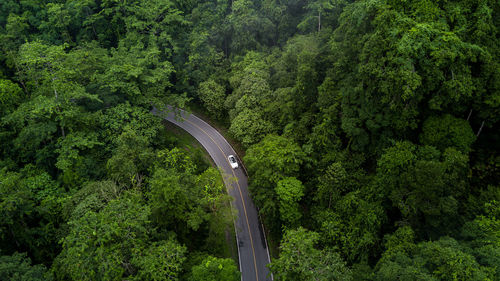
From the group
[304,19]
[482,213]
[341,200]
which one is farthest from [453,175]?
[304,19]

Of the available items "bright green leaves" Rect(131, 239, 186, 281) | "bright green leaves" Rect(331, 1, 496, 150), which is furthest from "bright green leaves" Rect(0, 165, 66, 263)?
"bright green leaves" Rect(331, 1, 496, 150)

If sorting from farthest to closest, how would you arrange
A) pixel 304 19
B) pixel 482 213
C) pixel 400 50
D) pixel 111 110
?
1. pixel 304 19
2. pixel 111 110
3. pixel 400 50
4. pixel 482 213

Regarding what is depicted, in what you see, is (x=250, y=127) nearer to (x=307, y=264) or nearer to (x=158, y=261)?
(x=307, y=264)

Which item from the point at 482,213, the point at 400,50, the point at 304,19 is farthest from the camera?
the point at 304,19

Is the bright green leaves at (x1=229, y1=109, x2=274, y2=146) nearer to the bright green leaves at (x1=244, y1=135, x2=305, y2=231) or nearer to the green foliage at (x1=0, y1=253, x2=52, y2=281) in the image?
the bright green leaves at (x1=244, y1=135, x2=305, y2=231)

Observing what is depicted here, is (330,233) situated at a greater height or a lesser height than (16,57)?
lesser

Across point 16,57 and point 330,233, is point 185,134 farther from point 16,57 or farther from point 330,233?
point 330,233

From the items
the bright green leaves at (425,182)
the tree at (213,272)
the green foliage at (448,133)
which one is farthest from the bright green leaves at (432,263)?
the tree at (213,272)
